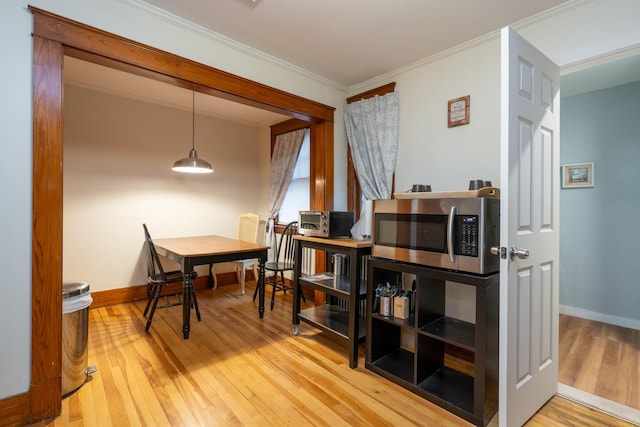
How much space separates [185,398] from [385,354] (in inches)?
53.8

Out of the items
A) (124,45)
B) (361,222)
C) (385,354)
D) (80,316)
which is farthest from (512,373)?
(124,45)

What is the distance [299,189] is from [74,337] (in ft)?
9.63

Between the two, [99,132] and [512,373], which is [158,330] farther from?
[512,373]

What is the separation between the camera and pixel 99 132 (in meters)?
3.54

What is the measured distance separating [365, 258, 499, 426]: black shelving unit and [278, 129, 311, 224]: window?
7.06 feet

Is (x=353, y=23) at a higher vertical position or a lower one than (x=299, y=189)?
higher

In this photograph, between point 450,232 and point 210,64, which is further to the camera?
point 210,64

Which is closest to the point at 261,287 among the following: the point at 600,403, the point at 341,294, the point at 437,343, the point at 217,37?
the point at 341,294

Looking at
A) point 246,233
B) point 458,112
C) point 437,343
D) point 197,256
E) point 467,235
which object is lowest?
point 437,343

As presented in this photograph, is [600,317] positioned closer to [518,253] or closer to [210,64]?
[518,253]

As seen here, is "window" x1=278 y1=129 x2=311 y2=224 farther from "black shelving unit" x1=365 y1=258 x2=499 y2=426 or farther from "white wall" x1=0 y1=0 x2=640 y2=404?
"black shelving unit" x1=365 y1=258 x2=499 y2=426

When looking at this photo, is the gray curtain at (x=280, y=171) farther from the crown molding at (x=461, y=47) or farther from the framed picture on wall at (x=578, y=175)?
the framed picture on wall at (x=578, y=175)

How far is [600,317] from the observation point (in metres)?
3.08

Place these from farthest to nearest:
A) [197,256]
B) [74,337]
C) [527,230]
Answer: [197,256] → [74,337] → [527,230]
